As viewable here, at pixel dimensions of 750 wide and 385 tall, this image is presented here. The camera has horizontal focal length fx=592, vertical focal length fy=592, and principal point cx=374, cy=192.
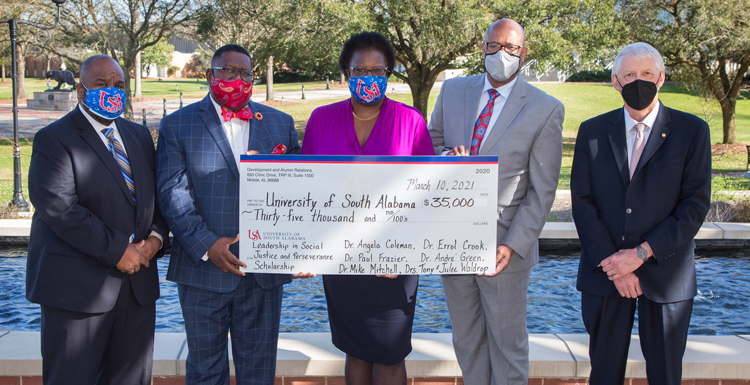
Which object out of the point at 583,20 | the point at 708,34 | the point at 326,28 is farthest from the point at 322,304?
the point at 708,34

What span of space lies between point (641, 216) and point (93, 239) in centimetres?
268

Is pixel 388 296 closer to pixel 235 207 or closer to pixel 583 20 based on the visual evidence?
pixel 235 207

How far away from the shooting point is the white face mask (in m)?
3.10

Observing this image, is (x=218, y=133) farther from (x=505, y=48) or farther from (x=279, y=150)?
(x=505, y=48)

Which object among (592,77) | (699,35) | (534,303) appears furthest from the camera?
(592,77)

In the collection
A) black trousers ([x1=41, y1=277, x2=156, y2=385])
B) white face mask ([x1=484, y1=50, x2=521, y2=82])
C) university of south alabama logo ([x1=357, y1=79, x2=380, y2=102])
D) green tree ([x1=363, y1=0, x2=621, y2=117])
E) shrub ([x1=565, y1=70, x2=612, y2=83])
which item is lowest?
black trousers ([x1=41, y1=277, x2=156, y2=385])

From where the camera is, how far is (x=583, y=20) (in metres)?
17.6

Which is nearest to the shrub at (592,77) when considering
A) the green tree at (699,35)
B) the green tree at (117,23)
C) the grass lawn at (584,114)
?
the grass lawn at (584,114)

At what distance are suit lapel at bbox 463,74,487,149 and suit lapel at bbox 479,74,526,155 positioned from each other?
12cm

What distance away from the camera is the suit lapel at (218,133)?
3.02 meters

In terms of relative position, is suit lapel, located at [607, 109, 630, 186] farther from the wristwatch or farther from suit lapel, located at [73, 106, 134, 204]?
suit lapel, located at [73, 106, 134, 204]

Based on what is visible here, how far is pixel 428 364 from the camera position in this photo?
3447 millimetres

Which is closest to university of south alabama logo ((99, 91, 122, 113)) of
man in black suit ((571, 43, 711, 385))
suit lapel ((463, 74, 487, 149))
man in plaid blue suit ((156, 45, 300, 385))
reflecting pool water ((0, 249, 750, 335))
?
man in plaid blue suit ((156, 45, 300, 385))

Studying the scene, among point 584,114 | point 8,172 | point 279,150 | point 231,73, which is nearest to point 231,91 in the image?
point 231,73
